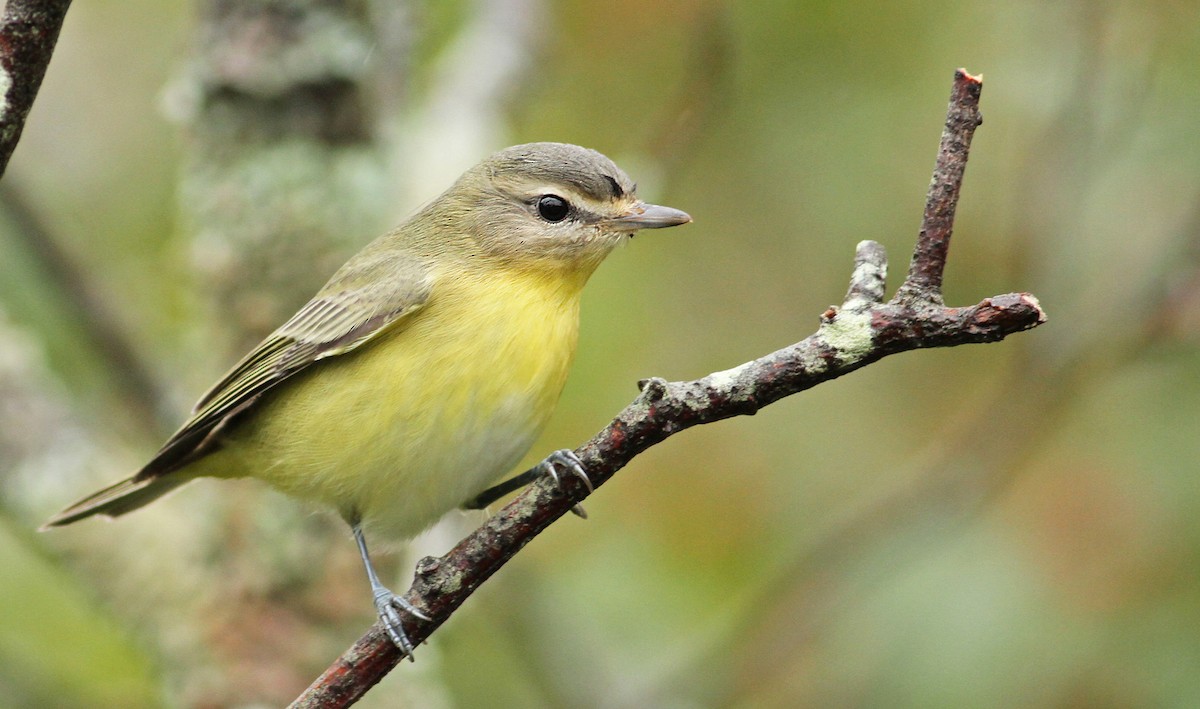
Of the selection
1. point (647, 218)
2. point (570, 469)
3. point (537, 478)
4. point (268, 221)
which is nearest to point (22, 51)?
point (570, 469)

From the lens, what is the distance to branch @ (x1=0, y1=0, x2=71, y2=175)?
6.35 ft

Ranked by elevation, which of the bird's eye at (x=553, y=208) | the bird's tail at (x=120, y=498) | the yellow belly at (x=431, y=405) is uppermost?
the bird's tail at (x=120, y=498)

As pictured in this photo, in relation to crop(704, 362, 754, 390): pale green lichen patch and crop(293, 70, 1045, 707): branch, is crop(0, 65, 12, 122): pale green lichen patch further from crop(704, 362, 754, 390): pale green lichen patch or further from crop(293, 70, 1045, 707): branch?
crop(704, 362, 754, 390): pale green lichen patch

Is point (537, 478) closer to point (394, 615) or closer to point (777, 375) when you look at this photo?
point (394, 615)

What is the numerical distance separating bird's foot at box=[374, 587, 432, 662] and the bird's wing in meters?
1.04

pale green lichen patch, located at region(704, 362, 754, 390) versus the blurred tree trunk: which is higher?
the blurred tree trunk

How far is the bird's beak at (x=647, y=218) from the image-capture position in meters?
4.04

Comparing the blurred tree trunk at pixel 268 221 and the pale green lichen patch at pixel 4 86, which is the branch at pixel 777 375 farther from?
the blurred tree trunk at pixel 268 221

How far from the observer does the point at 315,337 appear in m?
4.02

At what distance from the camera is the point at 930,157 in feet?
19.4

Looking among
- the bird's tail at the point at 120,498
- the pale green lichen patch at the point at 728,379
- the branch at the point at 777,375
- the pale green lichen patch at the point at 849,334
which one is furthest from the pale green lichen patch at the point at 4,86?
the bird's tail at the point at 120,498

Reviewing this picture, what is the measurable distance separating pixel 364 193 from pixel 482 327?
168cm

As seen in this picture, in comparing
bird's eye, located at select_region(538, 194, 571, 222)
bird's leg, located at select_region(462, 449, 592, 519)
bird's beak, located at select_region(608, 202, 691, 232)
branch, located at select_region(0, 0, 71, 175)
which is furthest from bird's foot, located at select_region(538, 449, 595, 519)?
bird's eye, located at select_region(538, 194, 571, 222)

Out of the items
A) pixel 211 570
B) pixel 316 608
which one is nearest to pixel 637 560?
pixel 316 608
